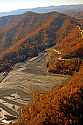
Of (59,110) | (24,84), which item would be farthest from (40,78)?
(59,110)

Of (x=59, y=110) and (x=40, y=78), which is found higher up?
(x=59, y=110)

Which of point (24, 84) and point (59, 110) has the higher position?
point (59, 110)

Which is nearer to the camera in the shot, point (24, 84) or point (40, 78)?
point (24, 84)

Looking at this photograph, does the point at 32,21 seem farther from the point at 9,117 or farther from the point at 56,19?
the point at 9,117

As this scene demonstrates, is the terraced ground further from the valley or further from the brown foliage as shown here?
the brown foliage

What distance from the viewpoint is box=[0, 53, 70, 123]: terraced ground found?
46.9ft

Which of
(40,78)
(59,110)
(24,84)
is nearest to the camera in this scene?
(59,110)

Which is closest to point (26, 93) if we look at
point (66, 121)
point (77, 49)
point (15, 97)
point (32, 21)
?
point (15, 97)

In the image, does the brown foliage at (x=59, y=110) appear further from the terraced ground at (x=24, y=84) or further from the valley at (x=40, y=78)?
the terraced ground at (x=24, y=84)

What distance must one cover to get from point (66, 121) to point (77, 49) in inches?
457

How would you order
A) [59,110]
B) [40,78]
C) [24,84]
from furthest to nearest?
1. [40,78]
2. [24,84]
3. [59,110]

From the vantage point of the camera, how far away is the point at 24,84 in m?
17.0

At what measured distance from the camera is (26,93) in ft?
51.0

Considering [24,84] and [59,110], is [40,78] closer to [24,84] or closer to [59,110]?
[24,84]
